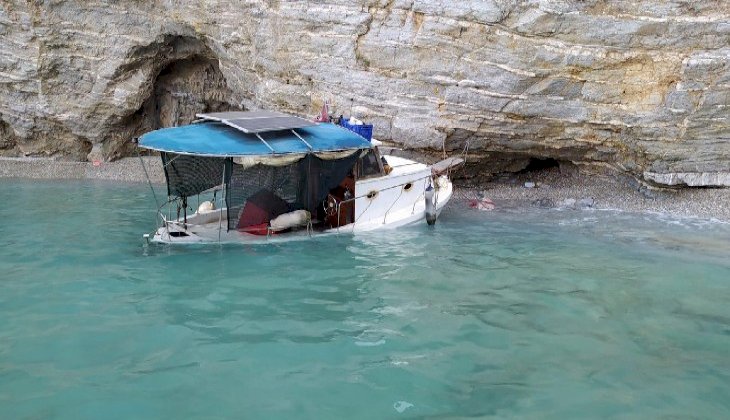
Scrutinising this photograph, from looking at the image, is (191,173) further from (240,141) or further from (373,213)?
(373,213)

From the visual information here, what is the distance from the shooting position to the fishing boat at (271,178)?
12.0 m

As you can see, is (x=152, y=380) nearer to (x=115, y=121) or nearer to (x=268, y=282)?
(x=268, y=282)

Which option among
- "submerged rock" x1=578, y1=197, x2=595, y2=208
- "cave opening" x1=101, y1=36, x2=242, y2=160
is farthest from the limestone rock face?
"submerged rock" x1=578, y1=197, x2=595, y2=208

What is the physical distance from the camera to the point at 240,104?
898 inches

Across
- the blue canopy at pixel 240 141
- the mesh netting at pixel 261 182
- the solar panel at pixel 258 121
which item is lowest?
the mesh netting at pixel 261 182

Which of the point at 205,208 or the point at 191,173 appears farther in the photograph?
the point at 205,208

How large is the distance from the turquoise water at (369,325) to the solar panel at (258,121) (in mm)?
2423

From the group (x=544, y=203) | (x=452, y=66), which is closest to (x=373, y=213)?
(x=452, y=66)

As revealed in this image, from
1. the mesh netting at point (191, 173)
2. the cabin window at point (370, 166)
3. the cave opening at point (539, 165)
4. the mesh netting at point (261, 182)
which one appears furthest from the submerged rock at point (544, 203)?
the mesh netting at point (191, 173)

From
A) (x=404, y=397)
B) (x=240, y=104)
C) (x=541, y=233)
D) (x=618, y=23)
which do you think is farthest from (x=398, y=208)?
(x=240, y=104)

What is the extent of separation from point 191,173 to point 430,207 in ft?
18.1

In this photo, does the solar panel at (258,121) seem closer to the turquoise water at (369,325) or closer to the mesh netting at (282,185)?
the mesh netting at (282,185)

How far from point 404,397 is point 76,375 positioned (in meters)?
3.76

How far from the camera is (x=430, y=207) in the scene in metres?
14.6
